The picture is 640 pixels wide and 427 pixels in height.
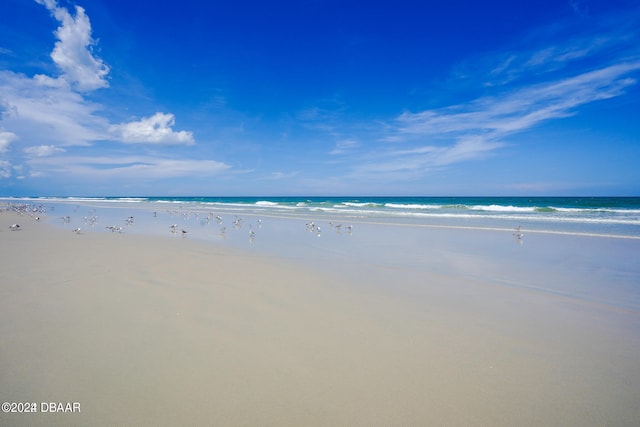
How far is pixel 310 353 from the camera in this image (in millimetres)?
3738

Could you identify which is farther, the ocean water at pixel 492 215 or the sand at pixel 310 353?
the ocean water at pixel 492 215

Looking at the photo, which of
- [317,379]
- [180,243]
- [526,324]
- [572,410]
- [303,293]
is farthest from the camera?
[180,243]

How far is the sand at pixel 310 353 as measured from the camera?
2.79 meters

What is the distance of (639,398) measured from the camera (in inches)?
118

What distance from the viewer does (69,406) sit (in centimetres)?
278

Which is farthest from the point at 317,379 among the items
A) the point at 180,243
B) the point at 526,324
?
the point at 180,243

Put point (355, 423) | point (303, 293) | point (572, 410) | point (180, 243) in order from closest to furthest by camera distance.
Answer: point (355, 423), point (572, 410), point (303, 293), point (180, 243)

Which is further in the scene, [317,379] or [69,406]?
[317,379]

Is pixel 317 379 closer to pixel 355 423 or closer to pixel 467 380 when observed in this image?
pixel 355 423

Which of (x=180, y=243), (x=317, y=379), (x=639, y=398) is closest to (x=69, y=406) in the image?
(x=317, y=379)

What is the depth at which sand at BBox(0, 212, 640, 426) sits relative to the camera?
2.79 meters

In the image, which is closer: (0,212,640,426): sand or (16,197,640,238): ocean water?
(0,212,640,426): sand

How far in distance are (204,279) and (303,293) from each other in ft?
8.19

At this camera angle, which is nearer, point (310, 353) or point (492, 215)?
point (310, 353)
